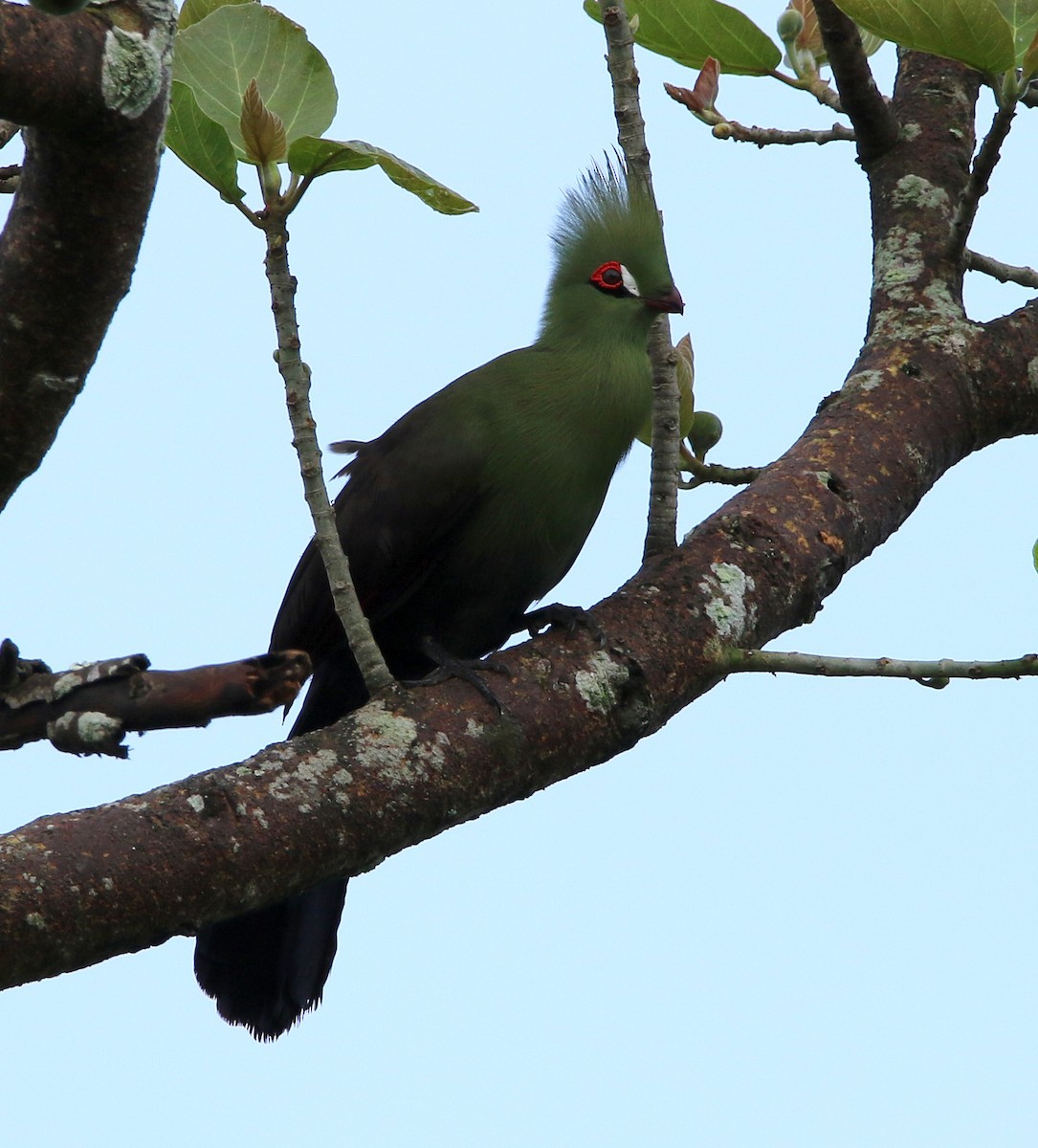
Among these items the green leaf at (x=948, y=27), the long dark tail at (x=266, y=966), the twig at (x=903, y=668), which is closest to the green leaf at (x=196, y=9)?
the green leaf at (x=948, y=27)

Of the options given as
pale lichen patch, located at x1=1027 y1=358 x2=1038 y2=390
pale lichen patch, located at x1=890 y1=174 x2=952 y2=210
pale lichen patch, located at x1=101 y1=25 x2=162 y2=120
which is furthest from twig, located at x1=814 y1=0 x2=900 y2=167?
pale lichen patch, located at x1=101 y1=25 x2=162 y2=120

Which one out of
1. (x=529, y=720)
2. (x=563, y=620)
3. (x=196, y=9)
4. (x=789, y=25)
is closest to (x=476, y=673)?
(x=529, y=720)

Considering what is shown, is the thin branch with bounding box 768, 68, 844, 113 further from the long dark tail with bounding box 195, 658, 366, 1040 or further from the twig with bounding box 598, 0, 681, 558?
the long dark tail with bounding box 195, 658, 366, 1040

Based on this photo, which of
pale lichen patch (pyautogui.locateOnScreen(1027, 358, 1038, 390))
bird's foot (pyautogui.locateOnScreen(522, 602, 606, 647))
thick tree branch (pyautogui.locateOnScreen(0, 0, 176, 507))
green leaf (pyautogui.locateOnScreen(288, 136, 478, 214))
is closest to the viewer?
thick tree branch (pyautogui.locateOnScreen(0, 0, 176, 507))

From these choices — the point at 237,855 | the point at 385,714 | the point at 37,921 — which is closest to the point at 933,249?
the point at 385,714

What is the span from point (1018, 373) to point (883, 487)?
1.60 feet

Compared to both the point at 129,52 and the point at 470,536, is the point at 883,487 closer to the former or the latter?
the point at 470,536

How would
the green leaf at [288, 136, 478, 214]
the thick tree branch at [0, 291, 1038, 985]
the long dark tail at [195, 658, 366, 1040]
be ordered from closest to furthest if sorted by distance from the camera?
the thick tree branch at [0, 291, 1038, 985]
the green leaf at [288, 136, 478, 214]
the long dark tail at [195, 658, 366, 1040]

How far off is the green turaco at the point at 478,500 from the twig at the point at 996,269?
27.4 inches

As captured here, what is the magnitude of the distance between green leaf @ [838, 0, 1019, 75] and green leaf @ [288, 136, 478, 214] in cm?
66

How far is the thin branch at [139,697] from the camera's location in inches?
59.3

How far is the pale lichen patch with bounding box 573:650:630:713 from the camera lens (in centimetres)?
214

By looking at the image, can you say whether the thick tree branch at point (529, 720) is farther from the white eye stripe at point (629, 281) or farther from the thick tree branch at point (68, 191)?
the white eye stripe at point (629, 281)

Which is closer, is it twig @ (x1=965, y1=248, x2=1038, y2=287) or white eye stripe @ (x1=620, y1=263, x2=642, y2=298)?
twig @ (x1=965, y1=248, x2=1038, y2=287)
